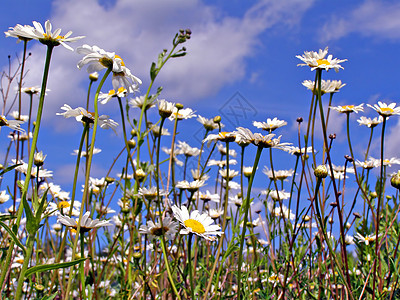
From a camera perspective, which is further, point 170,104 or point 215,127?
point 215,127

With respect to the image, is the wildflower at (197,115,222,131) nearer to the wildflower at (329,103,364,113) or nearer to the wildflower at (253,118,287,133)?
the wildflower at (253,118,287,133)

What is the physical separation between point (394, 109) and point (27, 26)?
143cm

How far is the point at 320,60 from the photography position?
1451mm

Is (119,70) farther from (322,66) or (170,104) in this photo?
(322,66)

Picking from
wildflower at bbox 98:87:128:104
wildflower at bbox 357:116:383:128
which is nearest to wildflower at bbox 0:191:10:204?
wildflower at bbox 98:87:128:104

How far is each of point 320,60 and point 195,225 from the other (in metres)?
0.81

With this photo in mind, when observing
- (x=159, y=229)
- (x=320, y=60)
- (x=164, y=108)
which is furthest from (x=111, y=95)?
(x=320, y=60)

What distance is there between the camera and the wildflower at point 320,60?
1386 mm

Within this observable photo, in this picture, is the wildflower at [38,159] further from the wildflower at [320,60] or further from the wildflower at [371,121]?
the wildflower at [371,121]

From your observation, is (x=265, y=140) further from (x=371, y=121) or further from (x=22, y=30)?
(x=371, y=121)

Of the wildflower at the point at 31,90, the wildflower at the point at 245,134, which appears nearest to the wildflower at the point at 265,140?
the wildflower at the point at 245,134

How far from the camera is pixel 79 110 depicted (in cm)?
110

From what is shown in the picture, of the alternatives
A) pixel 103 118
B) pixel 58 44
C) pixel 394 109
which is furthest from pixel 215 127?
pixel 58 44

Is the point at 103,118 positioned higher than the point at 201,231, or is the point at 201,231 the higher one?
the point at 103,118
